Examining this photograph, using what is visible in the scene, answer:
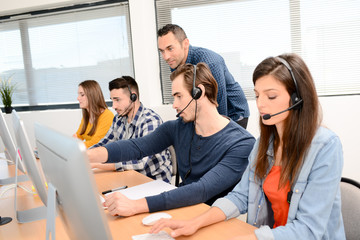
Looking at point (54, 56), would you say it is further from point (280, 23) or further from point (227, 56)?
point (280, 23)

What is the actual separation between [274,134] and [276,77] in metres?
0.26

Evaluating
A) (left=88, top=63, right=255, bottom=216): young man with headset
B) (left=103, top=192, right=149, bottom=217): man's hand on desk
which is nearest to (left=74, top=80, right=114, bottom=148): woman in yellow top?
(left=88, top=63, right=255, bottom=216): young man with headset

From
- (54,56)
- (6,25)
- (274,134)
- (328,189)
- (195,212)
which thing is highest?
(6,25)

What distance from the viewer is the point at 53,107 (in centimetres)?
428

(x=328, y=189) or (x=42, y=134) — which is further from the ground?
(x=42, y=134)

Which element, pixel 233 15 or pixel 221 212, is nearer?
pixel 221 212

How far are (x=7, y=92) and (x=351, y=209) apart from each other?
424cm

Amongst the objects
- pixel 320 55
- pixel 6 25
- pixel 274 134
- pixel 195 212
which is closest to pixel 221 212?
pixel 195 212

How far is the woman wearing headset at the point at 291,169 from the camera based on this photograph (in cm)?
105

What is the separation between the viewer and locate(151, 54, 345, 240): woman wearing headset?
1.05 m

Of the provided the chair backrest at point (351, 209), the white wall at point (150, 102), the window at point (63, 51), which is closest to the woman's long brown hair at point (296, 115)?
the chair backrest at point (351, 209)

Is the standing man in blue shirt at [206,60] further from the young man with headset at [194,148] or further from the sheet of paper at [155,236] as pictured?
the sheet of paper at [155,236]

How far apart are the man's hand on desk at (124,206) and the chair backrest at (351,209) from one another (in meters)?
0.73

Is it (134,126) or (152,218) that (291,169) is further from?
(134,126)
